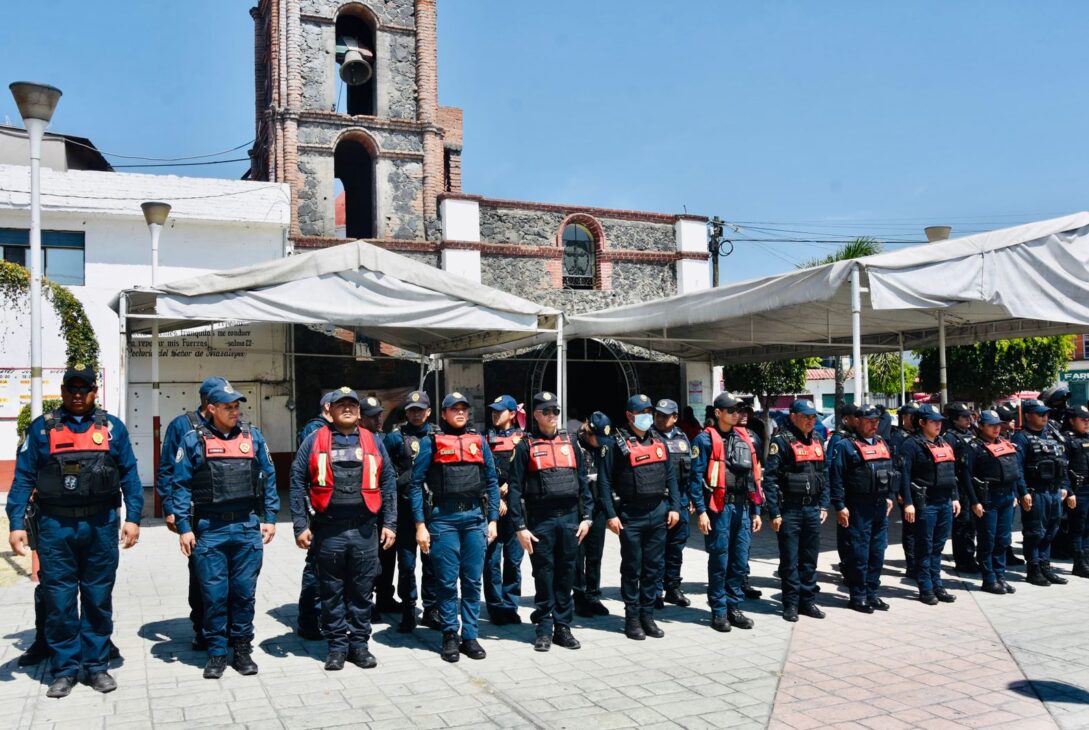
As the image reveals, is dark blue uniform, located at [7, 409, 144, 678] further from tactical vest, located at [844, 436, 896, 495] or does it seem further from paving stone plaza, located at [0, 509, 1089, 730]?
tactical vest, located at [844, 436, 896, 495]

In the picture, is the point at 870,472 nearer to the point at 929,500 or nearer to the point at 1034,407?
the point at 929,500

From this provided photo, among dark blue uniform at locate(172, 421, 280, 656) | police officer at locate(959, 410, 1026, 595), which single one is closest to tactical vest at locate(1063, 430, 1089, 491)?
police officer at locate(959, 410, 1026, 595)

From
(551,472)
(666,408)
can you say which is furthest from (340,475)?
(666,408)

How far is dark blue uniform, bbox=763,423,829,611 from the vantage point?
23.4 feet

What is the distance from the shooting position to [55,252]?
1672 centimetres

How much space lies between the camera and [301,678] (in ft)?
18.1

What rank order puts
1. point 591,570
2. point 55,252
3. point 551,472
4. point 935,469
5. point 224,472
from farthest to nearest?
1. point 55,252
2. point 935,469
3. point 591,570
4. point 551,472
5. point 224,472

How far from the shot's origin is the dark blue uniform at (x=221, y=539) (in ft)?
18.1

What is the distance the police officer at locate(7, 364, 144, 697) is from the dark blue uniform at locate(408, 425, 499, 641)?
73.6 inches

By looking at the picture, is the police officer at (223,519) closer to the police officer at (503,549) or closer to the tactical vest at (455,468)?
the tactical vest at (455,468)

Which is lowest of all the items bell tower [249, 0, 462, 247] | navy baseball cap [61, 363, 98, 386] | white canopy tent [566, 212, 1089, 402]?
navy baseball cap [61, 363, 98, 386]

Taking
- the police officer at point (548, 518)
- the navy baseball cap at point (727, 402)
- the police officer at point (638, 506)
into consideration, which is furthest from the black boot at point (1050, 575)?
the police officer at point (548, 518)

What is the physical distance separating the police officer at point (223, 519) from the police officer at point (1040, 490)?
23.3 feet

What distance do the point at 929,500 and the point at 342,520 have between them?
17.2 ft
